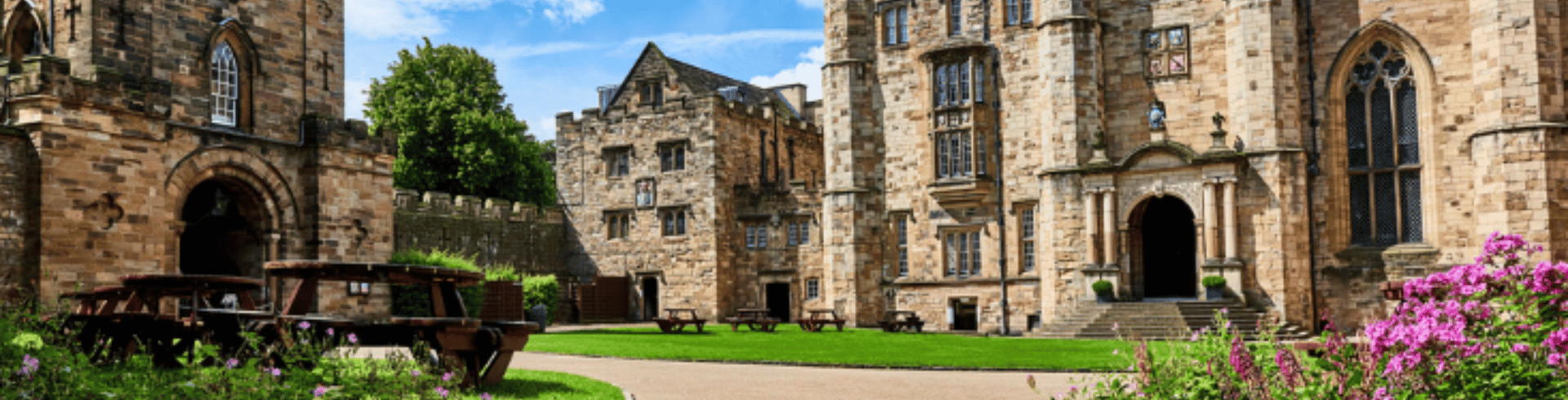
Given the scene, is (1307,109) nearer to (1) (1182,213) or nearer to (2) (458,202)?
(1) (1182,213)

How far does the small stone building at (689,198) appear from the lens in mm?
39844

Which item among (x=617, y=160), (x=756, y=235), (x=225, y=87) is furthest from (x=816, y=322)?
(x=225, y=87)

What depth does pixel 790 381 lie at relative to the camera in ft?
49.0

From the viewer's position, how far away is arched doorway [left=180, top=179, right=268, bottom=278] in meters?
22.6

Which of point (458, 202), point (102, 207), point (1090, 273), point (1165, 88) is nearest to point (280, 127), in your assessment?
point (102, 207)

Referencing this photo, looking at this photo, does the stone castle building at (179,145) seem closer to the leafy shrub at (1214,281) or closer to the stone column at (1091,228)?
the stone column at (1091,228)

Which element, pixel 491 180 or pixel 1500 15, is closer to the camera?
pixel 1500 15

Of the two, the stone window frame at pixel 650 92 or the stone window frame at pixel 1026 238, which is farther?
the stone window frame at pixel 650 92

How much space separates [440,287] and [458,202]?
2711 centimetres

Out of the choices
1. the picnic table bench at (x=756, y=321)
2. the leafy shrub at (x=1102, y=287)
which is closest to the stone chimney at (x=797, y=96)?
the picnic table bench at (x=756, y=321)

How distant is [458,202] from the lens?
38.3 metres

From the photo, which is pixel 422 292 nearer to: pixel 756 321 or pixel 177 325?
pixel 756 321

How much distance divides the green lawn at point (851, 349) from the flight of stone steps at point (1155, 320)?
1.48 metres

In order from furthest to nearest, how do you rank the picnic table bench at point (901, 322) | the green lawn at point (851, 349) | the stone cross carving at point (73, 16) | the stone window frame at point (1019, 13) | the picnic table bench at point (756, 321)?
the stone window frame at point (1019, 13) < the picnic table bench at point (901, 322) < the picnic table bench at point (756, 321) < the stone cross carving at point (73, 16) < the green lawn at point (851, 349)
